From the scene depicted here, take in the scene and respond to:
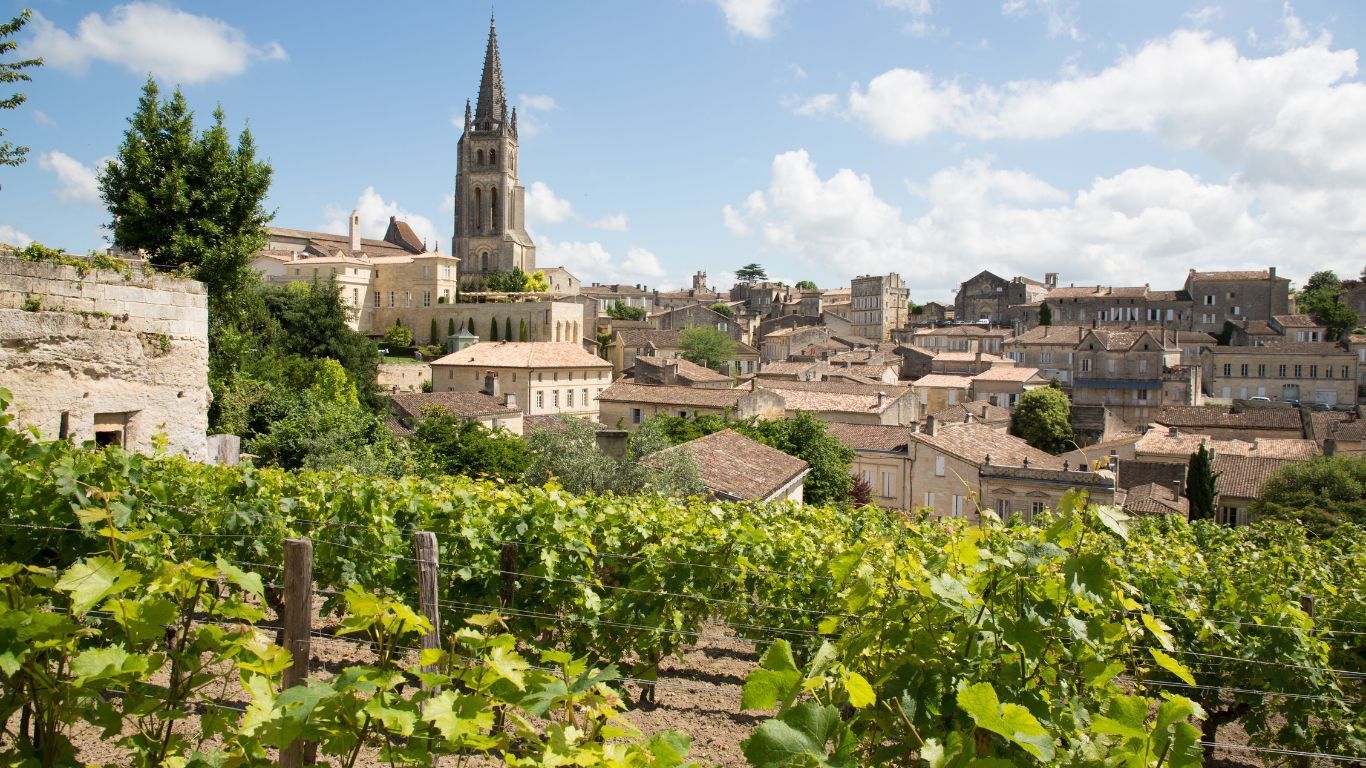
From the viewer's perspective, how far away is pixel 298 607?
404 cm

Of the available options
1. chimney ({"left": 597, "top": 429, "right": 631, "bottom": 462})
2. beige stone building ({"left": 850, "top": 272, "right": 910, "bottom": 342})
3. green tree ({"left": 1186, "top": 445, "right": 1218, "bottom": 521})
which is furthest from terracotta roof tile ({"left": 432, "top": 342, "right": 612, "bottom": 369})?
beige stone building ({"left": 850, "top": 272, "right": 910, "bottom": 342})

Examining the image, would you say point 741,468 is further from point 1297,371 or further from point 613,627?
point 1297,371

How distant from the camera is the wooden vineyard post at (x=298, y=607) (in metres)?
3.93

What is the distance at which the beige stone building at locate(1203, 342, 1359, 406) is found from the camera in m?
59.7

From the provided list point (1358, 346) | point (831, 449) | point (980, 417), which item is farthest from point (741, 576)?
point (1358, 346)

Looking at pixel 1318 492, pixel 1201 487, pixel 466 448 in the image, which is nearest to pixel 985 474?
pixel 1201 487

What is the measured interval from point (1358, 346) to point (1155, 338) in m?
18.1

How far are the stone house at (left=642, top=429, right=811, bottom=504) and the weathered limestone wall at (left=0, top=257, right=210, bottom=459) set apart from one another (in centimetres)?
1016

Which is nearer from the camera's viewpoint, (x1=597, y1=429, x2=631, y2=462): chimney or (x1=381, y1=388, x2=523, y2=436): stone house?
(x1=597, y1=429, x2=631, y2=462): chimney

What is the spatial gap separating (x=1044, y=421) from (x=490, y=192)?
6005 cm

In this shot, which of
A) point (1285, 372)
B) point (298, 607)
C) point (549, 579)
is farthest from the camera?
point (1285, 372)

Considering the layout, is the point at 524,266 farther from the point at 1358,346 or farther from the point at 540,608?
the point at 540,608

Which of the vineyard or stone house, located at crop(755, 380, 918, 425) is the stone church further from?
the vineyard

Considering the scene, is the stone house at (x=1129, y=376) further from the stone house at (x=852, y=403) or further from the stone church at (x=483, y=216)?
the stone church at (x=483, y=216)
